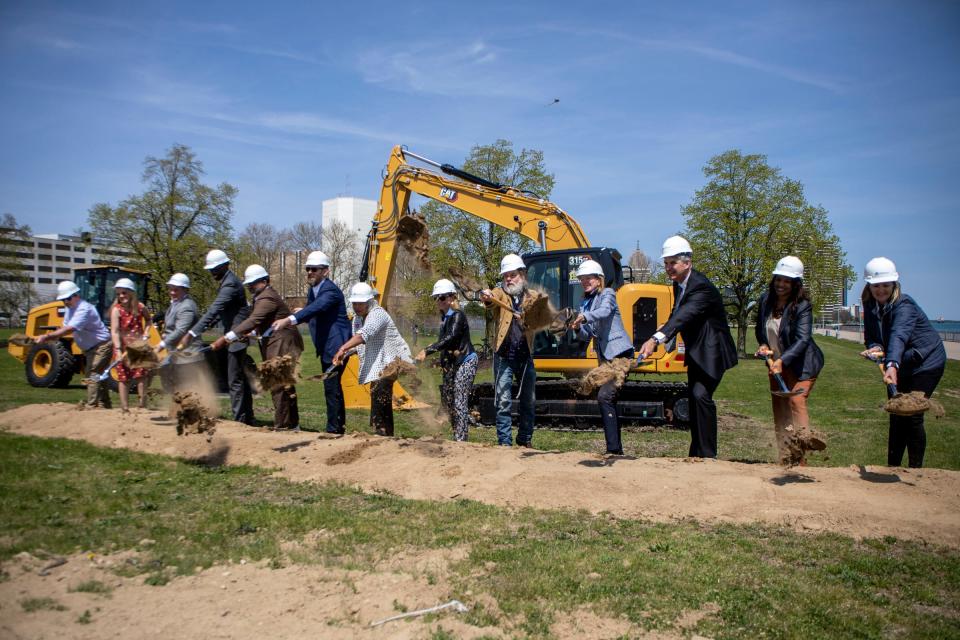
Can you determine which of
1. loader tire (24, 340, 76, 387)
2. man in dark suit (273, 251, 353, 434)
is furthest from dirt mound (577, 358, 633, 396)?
loader tire (24, 340, 76, 387)

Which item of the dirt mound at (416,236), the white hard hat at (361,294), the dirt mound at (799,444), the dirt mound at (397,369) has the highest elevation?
the dirt mound at (416,236)

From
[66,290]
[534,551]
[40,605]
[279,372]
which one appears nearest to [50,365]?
[66,290]

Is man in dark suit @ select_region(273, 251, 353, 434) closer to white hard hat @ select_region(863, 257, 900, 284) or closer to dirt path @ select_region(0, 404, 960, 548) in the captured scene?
dirt path @ select_region(0, 404, 960, 548)

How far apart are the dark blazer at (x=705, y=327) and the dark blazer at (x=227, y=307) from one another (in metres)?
5.35

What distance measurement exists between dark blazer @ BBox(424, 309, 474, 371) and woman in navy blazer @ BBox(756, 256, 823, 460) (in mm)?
3240

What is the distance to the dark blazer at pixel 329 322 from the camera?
28.3 feet

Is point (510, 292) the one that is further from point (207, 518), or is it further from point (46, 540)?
point (46, 540)

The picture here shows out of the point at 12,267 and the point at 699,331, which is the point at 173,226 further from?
the point at 699,331

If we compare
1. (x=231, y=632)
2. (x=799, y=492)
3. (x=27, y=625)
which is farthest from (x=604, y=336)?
(x=27, y=625)

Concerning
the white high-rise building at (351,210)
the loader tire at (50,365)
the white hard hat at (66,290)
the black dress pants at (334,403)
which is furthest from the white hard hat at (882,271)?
the white high-rise building at (351,210)

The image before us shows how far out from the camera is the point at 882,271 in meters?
6.57

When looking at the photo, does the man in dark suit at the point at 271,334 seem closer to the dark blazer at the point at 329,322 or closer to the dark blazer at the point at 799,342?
the dark blazer at the point at 329,322

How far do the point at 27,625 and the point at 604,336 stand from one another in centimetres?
535

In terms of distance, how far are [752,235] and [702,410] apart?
30598 millimetres
